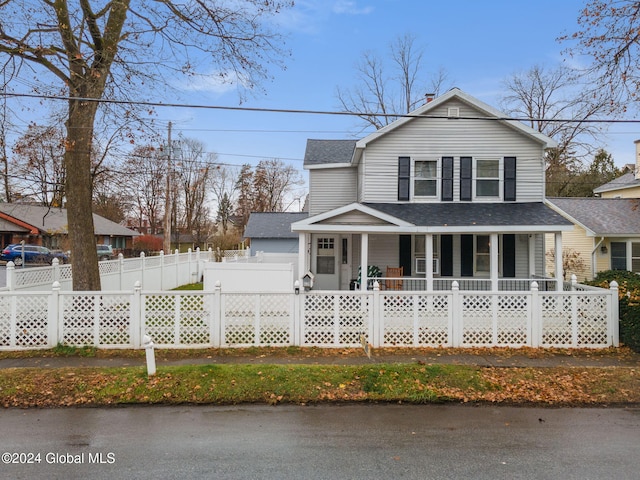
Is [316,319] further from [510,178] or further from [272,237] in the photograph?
[272,237]

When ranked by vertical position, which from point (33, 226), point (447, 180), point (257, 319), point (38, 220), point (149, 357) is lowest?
point (149, 357)

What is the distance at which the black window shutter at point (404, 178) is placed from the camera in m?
13.7

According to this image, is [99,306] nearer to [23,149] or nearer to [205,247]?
[23,149]

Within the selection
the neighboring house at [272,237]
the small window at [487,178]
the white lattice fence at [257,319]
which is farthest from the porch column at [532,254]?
the neighboring house at [272,237]

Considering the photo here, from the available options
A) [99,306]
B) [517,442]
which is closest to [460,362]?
[517,442]

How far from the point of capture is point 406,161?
13672 mm

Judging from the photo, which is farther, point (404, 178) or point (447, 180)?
point (404, 178)

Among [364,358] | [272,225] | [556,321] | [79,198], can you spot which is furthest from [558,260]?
[272,225]

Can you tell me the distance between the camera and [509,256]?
13.4 metres

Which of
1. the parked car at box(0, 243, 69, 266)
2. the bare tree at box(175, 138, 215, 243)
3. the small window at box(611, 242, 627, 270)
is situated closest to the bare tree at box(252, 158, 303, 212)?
the bare tree at box(175, 138, 215, 243)

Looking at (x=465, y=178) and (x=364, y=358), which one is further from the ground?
(x=465, y=178)

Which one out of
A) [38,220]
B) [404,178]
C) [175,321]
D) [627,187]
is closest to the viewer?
[175,321]

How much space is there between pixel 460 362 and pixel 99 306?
734 cm

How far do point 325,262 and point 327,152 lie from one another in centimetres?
545
